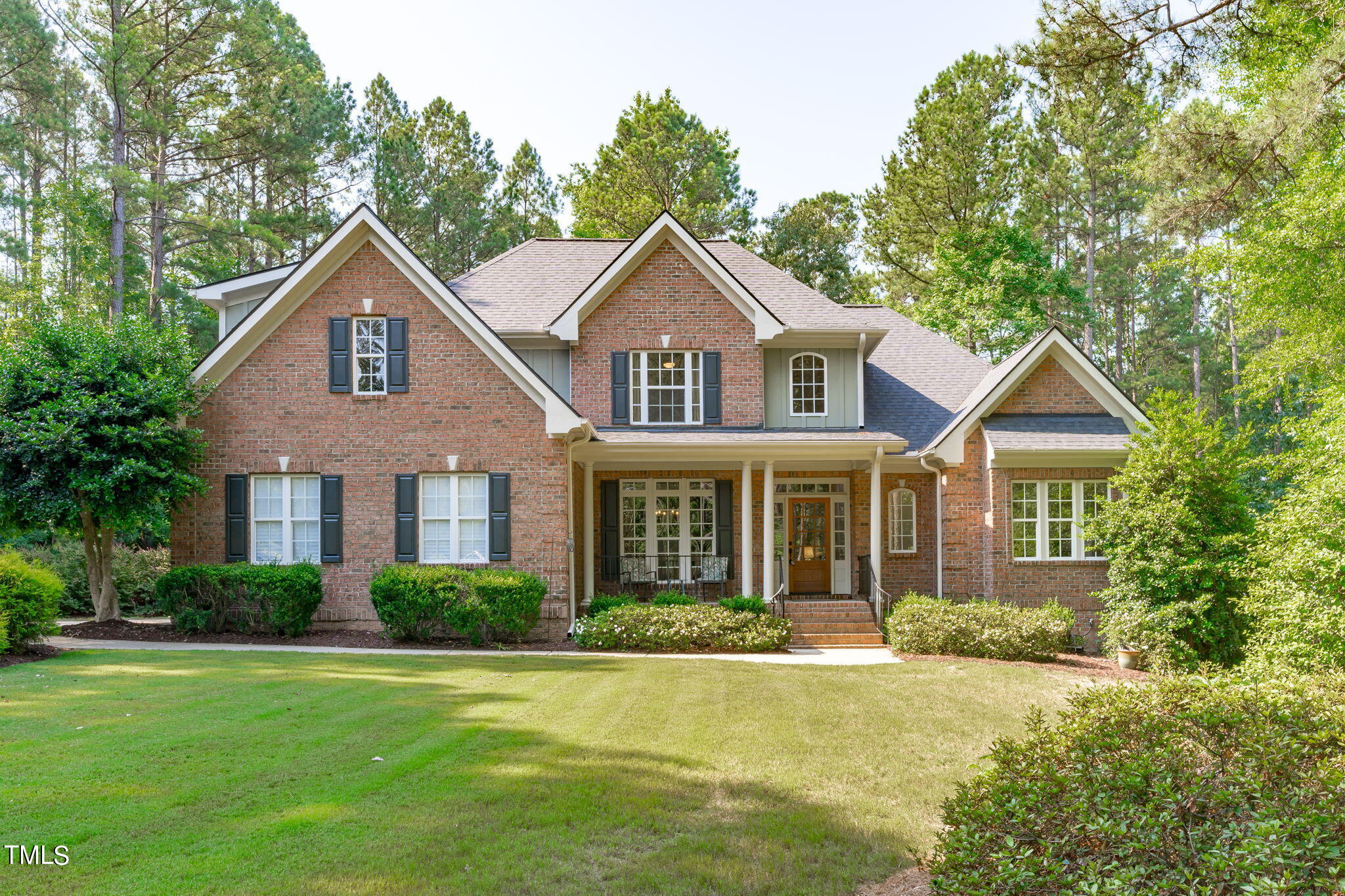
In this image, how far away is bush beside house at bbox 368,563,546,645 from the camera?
13453 millimetres

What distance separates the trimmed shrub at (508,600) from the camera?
44.2 ft

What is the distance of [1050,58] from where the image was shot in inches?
367

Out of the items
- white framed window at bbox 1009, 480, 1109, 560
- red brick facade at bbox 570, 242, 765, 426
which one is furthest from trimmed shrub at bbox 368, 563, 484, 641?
white framed window at bbox 1009, 480, 1109, 560

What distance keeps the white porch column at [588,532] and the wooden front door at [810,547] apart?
4422 mm

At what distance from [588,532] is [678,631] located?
3.41 m

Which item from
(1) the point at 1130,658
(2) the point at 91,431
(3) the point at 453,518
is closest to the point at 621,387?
(3) the point at 453,518

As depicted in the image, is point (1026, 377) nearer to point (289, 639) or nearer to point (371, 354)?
point (371, 354)

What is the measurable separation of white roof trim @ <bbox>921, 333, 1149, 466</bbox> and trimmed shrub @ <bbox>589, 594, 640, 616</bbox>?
21.3 ft

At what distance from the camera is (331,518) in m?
14.8

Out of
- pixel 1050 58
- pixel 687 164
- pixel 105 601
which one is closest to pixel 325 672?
pixel 105 601

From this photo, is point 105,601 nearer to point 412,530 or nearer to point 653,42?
point 412,530

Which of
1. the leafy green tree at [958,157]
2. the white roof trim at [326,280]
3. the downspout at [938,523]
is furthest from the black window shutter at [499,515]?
the leafy green tree at [958,157]

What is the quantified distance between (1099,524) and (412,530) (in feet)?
37.5

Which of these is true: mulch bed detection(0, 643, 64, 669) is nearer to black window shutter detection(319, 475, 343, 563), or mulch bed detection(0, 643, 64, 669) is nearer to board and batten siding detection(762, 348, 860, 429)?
black window shutter detection(319, 475, 343, 563)
